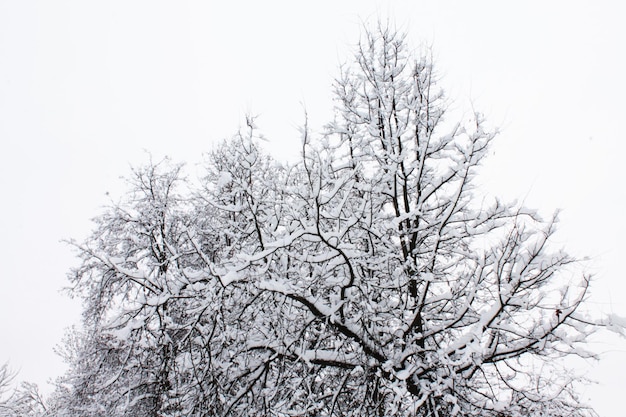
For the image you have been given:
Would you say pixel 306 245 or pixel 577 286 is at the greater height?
pixel 306 245

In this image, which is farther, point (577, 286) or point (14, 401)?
point (14, 401)

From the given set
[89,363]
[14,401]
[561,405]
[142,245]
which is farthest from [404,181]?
[14,401]

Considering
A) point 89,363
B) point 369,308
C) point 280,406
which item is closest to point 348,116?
point 369,308

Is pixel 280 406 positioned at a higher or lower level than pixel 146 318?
lower

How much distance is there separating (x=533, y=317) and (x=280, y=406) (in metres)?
2.80

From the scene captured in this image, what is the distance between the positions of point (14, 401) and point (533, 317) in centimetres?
991

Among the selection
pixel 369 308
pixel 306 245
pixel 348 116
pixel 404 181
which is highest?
pixel 348 116

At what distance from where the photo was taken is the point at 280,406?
4336 mm

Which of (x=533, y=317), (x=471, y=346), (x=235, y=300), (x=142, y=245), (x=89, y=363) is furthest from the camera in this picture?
(x=89, y=363)

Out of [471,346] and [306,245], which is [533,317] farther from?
[306,245]

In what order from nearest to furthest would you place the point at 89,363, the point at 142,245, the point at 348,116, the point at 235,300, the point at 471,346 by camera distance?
the point at 471,346
the point at 235,300
the point at 348,116
the point at 142,245
the point at 89,363

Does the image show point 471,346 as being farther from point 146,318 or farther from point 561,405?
point 146,318

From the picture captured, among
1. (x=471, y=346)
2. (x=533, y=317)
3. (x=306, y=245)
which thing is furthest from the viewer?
(x=306, y=245)

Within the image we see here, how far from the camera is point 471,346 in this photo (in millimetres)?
3328
